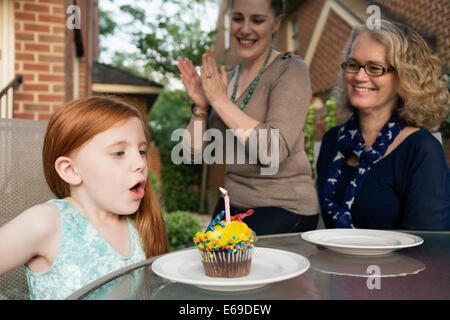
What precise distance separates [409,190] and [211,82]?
3.44 feet

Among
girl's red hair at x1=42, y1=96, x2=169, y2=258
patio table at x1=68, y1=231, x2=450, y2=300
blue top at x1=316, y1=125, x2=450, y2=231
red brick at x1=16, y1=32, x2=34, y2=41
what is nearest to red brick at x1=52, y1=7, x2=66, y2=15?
red brick at x1=16, y1=32, x2=34, y2=41

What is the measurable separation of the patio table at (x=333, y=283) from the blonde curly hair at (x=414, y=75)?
1011mm

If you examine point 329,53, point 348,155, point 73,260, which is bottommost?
point 73,260

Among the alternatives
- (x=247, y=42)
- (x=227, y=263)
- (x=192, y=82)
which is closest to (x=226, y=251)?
(x=227, y=263)

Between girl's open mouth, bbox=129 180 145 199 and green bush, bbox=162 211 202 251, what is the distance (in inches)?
207

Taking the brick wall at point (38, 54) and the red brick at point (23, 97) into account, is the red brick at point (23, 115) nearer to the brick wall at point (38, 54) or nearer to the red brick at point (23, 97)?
the brick wall at point (38, 54)

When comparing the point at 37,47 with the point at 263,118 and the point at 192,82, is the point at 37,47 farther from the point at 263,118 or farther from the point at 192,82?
the point at 263,118

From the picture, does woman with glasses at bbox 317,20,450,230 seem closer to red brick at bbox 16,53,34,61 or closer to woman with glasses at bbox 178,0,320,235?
woman with glasses at bbox 178,0,320,235

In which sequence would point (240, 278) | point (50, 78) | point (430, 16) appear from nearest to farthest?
point (240, 278), point (50, 78), point (430, 16)

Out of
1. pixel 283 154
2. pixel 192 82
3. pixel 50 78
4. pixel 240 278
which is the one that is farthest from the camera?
pixel 50 78

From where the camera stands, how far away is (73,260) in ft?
4.07

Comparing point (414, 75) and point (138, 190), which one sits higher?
point (414, 75)

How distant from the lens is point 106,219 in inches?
55.9
